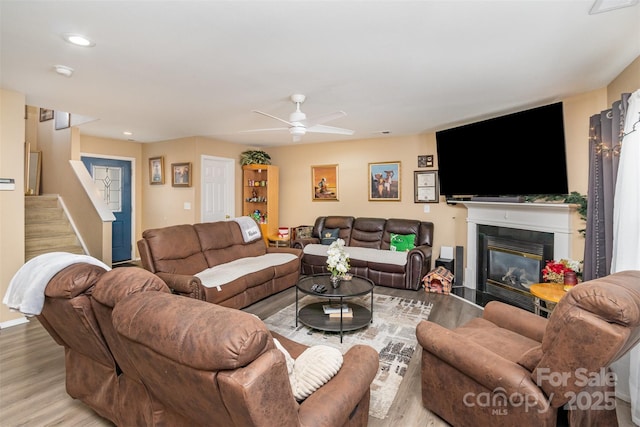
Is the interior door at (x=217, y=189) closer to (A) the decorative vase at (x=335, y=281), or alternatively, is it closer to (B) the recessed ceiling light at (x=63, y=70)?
(B) the recessed ceiling light at (x=63, y=70)

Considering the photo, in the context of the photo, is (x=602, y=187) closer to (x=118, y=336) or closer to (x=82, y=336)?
(x=118, y=336)

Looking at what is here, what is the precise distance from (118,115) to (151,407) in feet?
13.0

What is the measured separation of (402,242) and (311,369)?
12.7ft

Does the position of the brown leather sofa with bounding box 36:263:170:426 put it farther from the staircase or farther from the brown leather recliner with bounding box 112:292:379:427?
the staircase

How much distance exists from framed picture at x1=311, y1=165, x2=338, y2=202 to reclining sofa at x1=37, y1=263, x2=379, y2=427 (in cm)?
447

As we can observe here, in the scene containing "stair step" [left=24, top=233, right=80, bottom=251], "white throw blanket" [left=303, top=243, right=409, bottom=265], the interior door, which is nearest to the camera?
"stair step" [left=24, top=233, right=80, bottom=251]

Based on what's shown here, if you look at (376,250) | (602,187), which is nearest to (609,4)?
(602,187)

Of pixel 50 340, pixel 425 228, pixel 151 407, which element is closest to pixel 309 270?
pixel 425 228

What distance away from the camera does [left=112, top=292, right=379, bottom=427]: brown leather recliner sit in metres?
0.90

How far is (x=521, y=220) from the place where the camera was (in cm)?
381

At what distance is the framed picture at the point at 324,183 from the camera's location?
6090mm

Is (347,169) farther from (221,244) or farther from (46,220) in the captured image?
(46,220)

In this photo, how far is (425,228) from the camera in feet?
16.4

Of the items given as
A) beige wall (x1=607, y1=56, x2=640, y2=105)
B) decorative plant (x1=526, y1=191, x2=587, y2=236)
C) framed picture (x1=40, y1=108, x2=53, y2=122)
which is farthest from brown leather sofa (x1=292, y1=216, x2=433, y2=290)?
framed picture (x1=40, y1=108, x2=53, y2=122)
